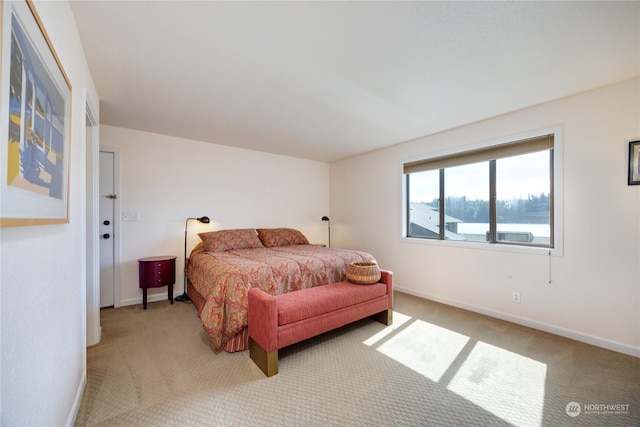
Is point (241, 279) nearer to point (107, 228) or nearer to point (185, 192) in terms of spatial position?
point (185, 192)

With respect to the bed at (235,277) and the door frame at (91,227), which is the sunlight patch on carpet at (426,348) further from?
the door frame at (91,227)

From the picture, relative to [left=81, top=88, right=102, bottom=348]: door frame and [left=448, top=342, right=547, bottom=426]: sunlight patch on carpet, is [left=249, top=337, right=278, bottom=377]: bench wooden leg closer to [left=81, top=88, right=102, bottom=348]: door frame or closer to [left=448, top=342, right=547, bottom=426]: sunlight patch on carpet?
[left=448, top=342, right=547, bottom=426]: sunlight patch on carpet

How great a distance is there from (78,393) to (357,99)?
3.09 meters

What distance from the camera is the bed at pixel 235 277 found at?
2.21 metres

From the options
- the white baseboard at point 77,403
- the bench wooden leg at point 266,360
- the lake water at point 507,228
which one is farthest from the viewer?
the lake water at point 507,228

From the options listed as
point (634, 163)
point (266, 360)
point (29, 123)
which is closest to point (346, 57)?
point (29, 123)

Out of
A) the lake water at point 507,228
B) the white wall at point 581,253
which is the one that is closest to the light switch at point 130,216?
the white wall at point 581,253

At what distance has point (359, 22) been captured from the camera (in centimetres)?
157

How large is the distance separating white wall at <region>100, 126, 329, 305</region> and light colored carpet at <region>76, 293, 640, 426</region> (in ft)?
4.09

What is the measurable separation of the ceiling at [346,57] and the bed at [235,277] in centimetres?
164

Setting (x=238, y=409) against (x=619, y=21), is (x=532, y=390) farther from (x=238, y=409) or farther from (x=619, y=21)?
(x=619, y=21)

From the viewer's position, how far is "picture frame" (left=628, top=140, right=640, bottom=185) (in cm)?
216
